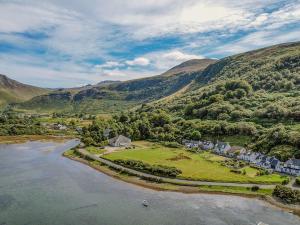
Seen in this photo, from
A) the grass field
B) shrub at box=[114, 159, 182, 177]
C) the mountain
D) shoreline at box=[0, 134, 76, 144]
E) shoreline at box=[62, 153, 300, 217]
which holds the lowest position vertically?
shoreline at box=[0, 134, 76, 144]

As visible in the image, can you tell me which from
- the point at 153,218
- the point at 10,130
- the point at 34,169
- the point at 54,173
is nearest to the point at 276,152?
the point at 153,218

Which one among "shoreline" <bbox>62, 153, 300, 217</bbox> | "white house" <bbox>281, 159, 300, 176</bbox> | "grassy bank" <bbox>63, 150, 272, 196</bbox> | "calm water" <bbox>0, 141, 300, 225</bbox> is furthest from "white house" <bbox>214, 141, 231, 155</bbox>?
"calm water" <bbox>0, 141, 300, 225</bbox>

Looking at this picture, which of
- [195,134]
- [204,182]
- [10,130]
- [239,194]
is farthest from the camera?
[10,130]

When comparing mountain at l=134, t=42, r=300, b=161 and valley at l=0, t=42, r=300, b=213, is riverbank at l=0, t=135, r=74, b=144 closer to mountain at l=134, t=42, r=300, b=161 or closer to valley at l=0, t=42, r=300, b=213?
valley at l=0, t=42, r=300, b=213

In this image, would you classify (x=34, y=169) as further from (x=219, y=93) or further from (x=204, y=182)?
(x=219, y=93)

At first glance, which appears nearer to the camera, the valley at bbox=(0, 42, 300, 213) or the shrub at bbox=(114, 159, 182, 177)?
the valley at bbox=(0, 42, 300, 213)

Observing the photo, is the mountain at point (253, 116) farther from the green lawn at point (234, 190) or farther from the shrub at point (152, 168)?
the shrub at point (152, 168)

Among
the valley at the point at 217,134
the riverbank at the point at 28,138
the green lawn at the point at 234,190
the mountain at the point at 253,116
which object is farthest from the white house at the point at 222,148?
the riverbank at the point at 28,138
